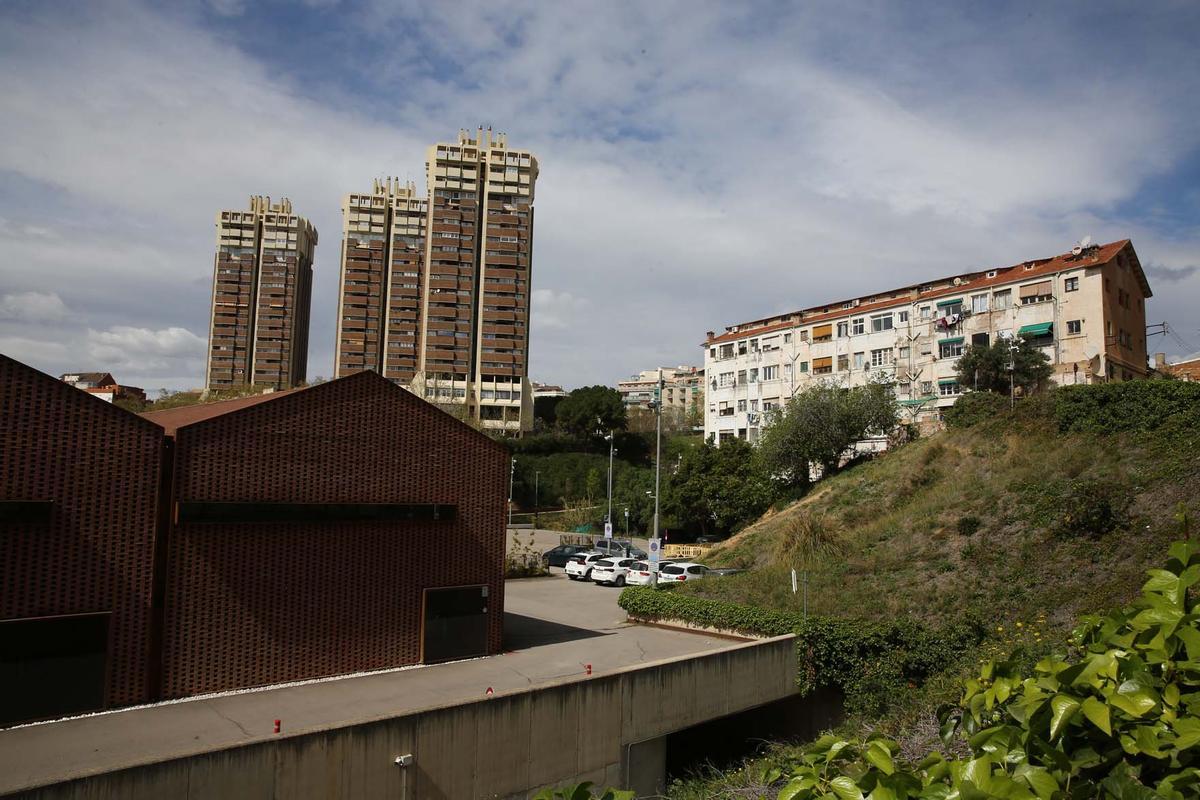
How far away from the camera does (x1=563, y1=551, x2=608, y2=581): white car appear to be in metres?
35.3

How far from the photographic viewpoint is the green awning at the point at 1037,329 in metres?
43.3

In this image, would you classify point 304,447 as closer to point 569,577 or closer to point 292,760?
point 292,760

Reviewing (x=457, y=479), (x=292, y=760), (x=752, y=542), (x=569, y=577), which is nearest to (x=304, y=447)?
(x=457, y=479)

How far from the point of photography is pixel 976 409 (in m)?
36.5

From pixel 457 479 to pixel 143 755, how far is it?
29.5ft

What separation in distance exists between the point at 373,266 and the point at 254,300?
1823cm

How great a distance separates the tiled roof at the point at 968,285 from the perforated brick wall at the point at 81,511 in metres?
45.3

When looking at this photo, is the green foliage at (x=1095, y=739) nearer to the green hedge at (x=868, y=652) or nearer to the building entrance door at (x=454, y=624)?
the building entrance door at (x=454, y=624)

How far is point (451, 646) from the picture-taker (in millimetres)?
18719

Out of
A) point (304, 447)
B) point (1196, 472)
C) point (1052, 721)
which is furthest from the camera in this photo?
point (1196, 472)

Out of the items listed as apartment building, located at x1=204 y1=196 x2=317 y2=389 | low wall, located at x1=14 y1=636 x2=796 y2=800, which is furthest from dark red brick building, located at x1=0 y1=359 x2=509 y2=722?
apartment building, located at x1=204 y1=196 x2=317 y2=389

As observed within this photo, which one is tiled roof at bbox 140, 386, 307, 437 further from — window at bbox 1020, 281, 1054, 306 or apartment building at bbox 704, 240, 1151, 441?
window at bbox 1020, 281, 1054, 306

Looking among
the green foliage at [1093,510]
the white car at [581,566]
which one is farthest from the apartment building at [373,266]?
the green foliage at [1093,510]

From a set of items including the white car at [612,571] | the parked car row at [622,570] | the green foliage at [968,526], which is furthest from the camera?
the white car at [612,571]
